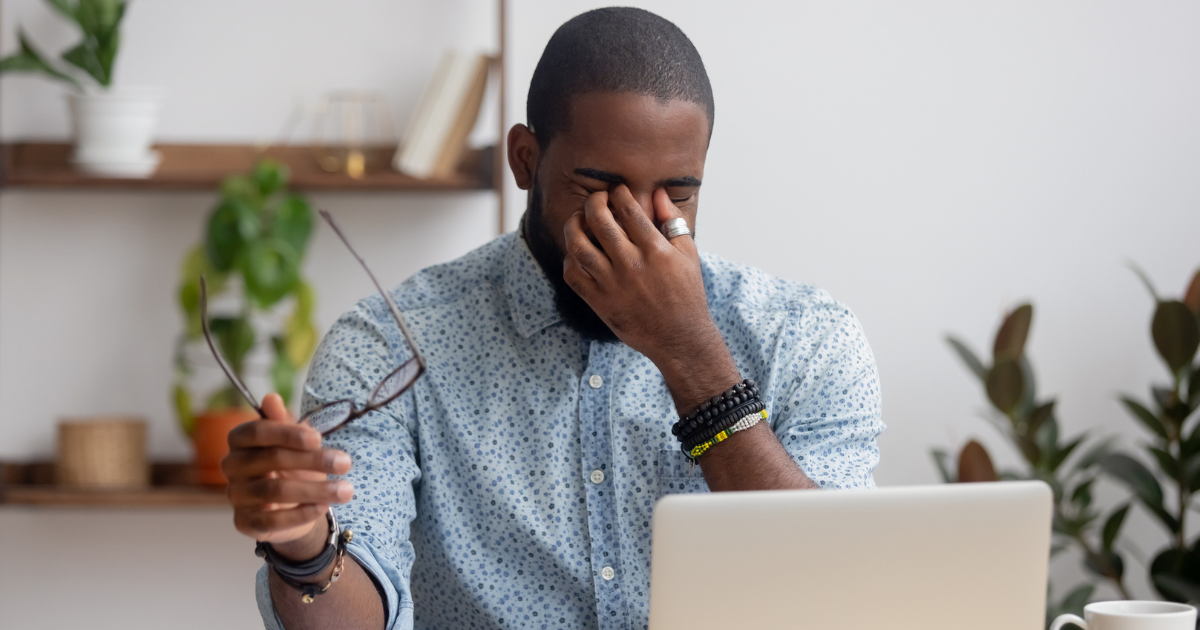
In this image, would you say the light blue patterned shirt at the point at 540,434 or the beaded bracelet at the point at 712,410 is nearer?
the beaded bracelet at the point at 712,410

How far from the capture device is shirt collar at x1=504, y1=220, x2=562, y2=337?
4.37 ft

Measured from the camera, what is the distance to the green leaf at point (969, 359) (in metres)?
2.14

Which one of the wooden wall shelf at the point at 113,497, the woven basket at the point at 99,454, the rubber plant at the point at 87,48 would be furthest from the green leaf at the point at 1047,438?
the rubber plant at the point at 87,48

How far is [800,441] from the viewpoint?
4.12 ft

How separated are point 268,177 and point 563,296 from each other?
115cm

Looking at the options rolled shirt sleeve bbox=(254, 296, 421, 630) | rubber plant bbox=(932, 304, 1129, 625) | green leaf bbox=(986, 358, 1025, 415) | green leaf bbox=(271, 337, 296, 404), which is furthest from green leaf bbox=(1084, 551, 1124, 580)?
green leaf bbox=(271, 337, 296, 404)

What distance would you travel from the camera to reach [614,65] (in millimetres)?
1224

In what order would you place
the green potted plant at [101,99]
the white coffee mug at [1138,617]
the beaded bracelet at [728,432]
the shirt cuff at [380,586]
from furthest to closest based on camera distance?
the green potted plant at [101,99] → the beaded bracelet at [728,432] → the shirt cuff at [380,586] → the white coffee mug at [1138,617]

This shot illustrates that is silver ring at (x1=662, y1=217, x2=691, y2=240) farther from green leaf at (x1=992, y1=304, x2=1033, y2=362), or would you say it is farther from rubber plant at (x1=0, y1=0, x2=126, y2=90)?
rubber plant at (x1=0, y1=0, x2=126, y2=90)

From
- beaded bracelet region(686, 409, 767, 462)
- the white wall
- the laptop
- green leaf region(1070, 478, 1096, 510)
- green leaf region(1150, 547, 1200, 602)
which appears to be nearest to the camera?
the laptop

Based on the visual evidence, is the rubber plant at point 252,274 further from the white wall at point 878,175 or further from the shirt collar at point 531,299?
the shirt collar at point 531,299

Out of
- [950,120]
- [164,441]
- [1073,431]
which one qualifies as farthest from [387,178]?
[1073,431]

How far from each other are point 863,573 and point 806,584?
4 cm

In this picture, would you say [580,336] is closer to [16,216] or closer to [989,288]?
[989,288]
